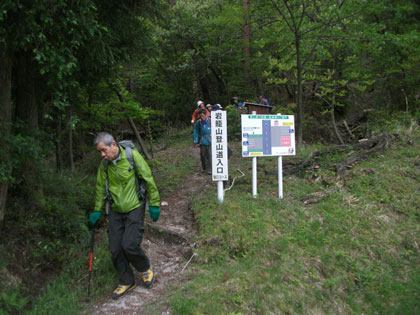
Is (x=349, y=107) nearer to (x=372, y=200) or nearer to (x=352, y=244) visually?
(x=372, y=200)

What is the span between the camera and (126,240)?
12.9 feet

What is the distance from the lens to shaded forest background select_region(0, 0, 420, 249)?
4.18 metres

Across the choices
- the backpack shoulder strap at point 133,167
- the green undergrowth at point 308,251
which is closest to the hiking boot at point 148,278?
the green undergrowth at point 308,251

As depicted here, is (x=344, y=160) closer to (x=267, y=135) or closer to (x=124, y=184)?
(x=267, y=135)

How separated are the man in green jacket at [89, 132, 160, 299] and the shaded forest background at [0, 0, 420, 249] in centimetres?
84

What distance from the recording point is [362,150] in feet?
30.5

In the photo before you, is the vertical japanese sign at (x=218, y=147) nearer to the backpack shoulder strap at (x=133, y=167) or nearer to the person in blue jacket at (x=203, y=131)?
the backpack shoulder strap at (x=133, y=167)

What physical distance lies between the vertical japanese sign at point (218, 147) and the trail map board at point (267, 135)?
463mm

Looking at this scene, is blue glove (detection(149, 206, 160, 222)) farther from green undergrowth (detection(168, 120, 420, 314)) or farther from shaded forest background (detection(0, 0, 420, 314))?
shaded forest background (detection(0, 0, 420, 314))

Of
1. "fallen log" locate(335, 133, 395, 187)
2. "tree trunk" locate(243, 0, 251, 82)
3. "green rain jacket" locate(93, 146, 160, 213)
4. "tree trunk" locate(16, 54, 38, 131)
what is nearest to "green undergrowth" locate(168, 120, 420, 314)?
"fallen log" locate(335, 133, 395, 187)

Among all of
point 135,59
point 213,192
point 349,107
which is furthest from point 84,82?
point 349,107

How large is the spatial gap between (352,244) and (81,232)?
4.55 metres

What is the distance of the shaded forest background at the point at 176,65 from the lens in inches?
165

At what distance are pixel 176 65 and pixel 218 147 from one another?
507 inches
